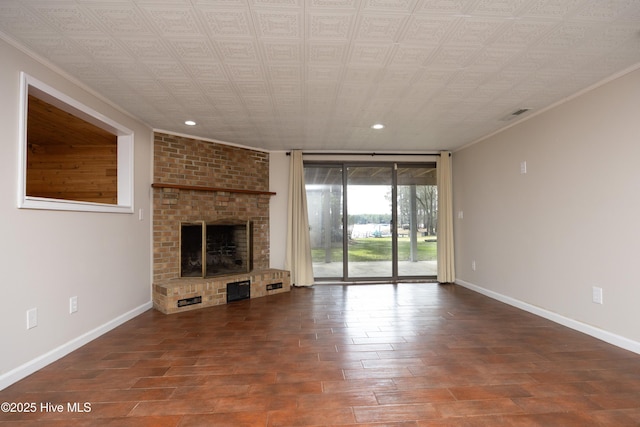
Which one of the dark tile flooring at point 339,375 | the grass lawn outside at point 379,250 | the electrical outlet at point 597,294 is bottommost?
the dark tile flooring at point 339,375

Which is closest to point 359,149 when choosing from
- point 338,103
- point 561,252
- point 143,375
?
point 338,103

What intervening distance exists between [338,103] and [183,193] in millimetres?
2376

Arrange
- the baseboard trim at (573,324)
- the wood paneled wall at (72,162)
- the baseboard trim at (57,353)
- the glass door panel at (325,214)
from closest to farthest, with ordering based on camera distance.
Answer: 1. the baseboard trim at (57,353)
2. the baseboard trim at (573,324)
3. the wood paneled wall at (72,162)
4. the glass door panel at (325,214)

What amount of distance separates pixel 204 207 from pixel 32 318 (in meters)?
2.37

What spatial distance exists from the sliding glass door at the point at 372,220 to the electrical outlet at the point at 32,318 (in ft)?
12.0

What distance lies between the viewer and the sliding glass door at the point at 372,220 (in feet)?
17.8

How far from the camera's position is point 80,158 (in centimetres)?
396

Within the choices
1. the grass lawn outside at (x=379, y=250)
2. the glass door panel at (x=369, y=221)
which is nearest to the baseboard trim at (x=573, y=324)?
the grass lawn outside at (x=379, y=250)

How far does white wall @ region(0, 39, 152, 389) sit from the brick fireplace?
0.40 meters

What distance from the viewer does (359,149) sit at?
5.20 meters

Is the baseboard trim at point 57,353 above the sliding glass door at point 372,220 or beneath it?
beneath

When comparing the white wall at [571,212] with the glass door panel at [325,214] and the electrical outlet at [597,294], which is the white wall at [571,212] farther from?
the glass door panel at [325,214]

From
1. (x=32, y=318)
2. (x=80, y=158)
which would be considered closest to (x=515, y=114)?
(x=32, y=318)

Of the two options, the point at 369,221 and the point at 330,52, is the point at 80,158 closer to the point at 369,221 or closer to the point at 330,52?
the point at 330,52
